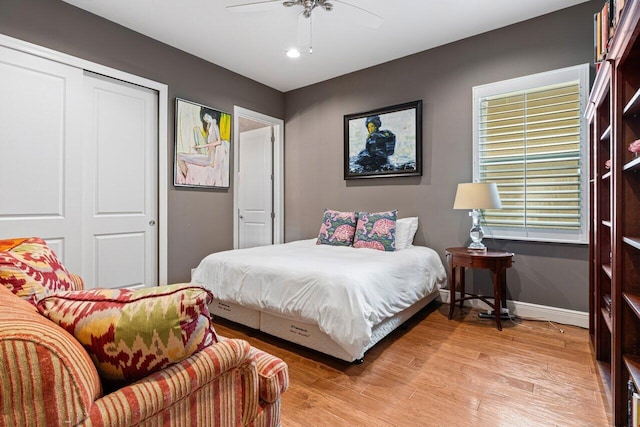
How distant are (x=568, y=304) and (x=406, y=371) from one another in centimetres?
183

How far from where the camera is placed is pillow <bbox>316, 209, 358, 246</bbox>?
3.62 metres

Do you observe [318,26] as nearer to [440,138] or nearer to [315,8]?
[315,8]

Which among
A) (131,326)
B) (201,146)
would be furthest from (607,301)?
(201,146)

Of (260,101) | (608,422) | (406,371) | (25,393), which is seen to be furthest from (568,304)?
(260,101)

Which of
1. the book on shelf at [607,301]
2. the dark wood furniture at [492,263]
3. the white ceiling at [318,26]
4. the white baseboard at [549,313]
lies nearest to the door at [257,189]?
the white ceiling at [318,26]

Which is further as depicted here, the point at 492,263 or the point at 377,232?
the point at 377,232

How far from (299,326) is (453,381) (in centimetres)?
107

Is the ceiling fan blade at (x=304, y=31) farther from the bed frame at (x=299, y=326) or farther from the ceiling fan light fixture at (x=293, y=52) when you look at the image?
the bed frame at (x=299, y=326)

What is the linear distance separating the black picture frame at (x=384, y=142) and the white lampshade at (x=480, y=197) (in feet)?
2.67

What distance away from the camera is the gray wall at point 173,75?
2629 millimetres

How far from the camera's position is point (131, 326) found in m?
0.79

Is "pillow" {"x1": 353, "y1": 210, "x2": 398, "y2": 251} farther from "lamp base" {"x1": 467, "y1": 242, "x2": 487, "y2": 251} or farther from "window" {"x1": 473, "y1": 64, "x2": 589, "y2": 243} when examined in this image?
"window" {"x1": 473, "y1": 64, "x2": 589, "y2": 243}

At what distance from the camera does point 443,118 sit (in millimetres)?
3533

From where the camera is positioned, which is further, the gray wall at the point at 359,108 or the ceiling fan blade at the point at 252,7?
the gray wall at the point at 359,108
